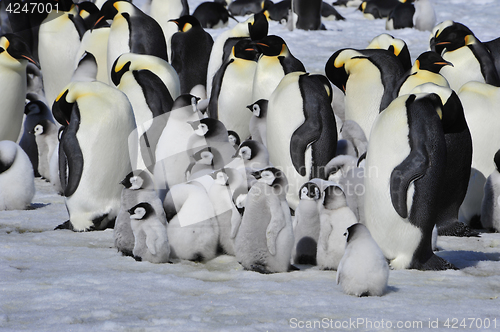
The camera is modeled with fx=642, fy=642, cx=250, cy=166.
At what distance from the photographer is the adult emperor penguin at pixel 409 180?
12.9 feet

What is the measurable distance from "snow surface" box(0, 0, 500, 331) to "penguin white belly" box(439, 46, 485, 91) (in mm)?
3310

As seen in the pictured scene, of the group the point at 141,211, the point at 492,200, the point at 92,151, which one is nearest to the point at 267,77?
the point at 92,151

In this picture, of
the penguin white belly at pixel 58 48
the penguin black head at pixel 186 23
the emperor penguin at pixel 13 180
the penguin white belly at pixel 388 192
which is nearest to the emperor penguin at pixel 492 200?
the penguin white belly at pixel 388 192

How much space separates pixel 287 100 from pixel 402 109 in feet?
5.73

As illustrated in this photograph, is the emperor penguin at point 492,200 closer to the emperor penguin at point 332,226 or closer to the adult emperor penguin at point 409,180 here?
the adult emperor penguin at point 409,180

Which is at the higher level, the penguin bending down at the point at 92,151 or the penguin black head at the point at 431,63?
the penguin black head at the point at 431,63

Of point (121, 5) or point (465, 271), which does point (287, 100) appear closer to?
point (465, 271)

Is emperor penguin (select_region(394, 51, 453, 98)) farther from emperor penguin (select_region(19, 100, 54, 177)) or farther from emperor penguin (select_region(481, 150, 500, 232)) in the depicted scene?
emperor penguin (select_region(19, 100, 54, 177))

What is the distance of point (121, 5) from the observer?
29.2ft

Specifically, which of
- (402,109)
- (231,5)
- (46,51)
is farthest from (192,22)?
(231,5)

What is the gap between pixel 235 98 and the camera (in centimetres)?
784

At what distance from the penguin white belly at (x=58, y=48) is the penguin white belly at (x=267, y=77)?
343 cm

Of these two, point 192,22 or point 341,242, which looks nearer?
point 341,242

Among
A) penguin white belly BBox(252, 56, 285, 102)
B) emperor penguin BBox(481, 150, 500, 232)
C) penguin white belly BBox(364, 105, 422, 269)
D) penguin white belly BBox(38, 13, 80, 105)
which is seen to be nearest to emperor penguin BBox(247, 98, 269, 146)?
penguin white belly BBox(252, 56, 285, 102)
